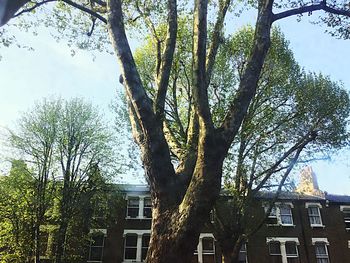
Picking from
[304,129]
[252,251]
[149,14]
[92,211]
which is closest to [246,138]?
[304,129]

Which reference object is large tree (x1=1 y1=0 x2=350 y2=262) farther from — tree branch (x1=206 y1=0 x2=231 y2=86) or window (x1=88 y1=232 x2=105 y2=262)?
window (x1=88 y1=232 x2=105 y2=262)

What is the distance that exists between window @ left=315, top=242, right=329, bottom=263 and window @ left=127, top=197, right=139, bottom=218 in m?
14.7

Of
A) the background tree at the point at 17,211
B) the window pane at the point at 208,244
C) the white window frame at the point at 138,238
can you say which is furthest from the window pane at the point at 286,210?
the background tree at the point at 17,211

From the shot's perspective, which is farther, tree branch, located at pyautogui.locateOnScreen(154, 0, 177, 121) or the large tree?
tree branch, located at pyautogui.locateOnScreen(154, 0, 177, 121)

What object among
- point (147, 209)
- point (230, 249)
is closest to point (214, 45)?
point (230, 249)

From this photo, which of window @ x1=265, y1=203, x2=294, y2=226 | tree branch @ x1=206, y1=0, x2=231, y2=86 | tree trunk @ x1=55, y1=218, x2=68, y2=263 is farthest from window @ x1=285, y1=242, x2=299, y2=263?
tree branch @ x1=206, y1=0, x2=231, y2=86

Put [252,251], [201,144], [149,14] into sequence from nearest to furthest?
Result: [201,144]
[149,14]
[252,251]

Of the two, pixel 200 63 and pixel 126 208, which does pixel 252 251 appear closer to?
pixel 126 208

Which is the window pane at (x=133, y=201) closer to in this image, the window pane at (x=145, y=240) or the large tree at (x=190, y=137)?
the window pane at (x=145, y=240)

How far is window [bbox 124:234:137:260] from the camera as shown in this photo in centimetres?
2646

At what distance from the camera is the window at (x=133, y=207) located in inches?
1107

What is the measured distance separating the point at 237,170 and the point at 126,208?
14190mm

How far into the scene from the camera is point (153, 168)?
5.26 m

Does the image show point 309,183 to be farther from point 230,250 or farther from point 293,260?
point 230,250
